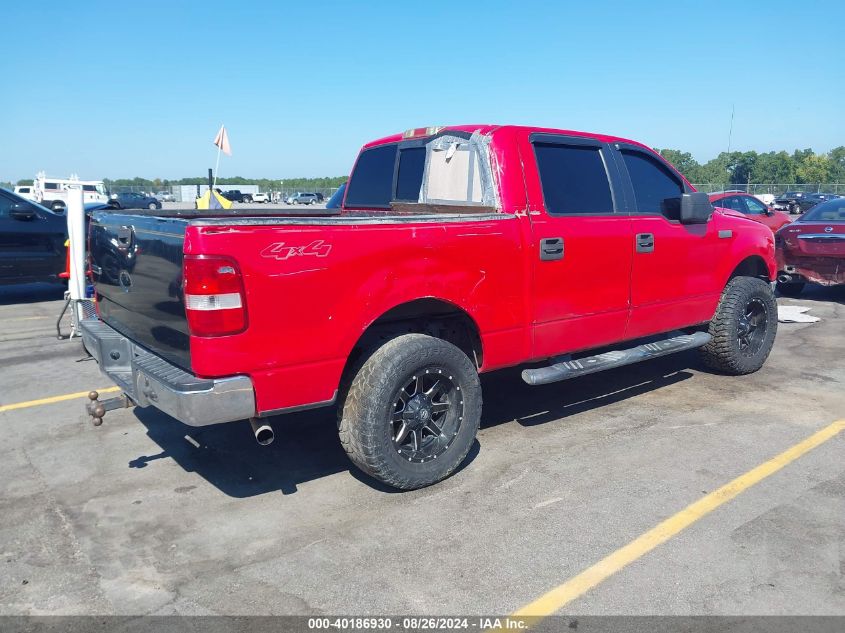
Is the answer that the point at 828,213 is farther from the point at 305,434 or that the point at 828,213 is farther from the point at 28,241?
the point at 28,241

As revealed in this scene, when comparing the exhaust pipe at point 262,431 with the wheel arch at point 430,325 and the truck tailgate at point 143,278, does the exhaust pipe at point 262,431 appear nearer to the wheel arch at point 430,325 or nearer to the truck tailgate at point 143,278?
the truck tailgate at point 143,278

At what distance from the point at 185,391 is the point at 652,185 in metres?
3.88

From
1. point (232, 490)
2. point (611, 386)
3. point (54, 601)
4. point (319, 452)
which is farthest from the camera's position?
point (611, 386)

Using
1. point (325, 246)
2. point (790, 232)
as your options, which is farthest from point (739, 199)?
point (325, 246)

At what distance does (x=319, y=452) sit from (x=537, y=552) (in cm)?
180

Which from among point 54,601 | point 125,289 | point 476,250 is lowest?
point 54,601

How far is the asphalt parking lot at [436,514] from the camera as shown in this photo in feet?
9.91

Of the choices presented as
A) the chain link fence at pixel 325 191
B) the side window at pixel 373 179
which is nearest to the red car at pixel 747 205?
the side window at pixel 373 179

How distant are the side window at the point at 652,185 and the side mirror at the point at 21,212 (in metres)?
8.87

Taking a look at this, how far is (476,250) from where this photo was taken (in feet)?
13.6

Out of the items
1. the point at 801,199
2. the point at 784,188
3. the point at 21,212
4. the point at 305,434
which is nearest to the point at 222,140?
the point at 21,212

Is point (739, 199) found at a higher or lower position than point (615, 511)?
higher

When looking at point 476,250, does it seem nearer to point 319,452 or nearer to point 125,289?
point 319,452

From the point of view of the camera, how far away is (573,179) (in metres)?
4.90
